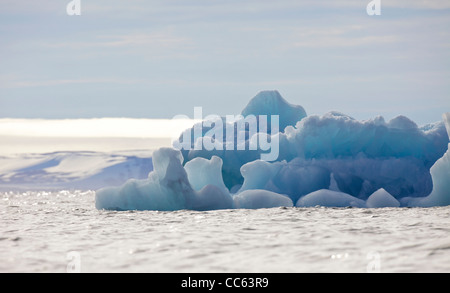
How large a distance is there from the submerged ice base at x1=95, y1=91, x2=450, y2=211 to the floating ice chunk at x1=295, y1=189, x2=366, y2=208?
0.03 m

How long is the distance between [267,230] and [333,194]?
7.49 m

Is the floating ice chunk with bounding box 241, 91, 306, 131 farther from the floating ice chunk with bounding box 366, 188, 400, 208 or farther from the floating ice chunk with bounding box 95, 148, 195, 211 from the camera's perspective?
the floating ice chunk with bounding box 95, 148, 195, 211

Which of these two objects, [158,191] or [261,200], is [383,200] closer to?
[261,200]

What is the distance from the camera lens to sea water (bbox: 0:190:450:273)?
9.95m

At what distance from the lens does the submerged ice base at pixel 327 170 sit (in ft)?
70.4

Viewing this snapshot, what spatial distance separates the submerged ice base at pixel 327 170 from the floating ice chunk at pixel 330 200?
0.03 m

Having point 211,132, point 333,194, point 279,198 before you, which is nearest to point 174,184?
point 279,198

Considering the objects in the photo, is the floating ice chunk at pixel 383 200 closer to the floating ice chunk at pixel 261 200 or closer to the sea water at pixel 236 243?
the sea water at pixel 236 243

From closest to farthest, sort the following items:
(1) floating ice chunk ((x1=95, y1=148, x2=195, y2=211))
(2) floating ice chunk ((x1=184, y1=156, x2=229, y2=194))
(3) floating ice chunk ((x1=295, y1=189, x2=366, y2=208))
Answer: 1. (1) floating ice chunk ((x1=95, y1=148, x2=195, y2=211))
2. (2) floating ice chunk ((x1=184, y1=156, x2=229, y2=194))
3. (3) floating ice chunk ((x1=295, y1=189, x2=366, y2=208))

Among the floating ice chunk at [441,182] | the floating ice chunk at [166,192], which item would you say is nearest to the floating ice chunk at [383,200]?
the floating ice chunk at [441,182]

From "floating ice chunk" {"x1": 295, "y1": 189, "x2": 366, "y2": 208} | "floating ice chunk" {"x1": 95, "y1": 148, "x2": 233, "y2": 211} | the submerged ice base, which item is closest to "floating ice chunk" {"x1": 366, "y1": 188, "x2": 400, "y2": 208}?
the submerged ice base

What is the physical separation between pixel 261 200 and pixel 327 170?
3701 mm

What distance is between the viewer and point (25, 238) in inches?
572

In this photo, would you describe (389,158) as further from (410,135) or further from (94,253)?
(94,253)
